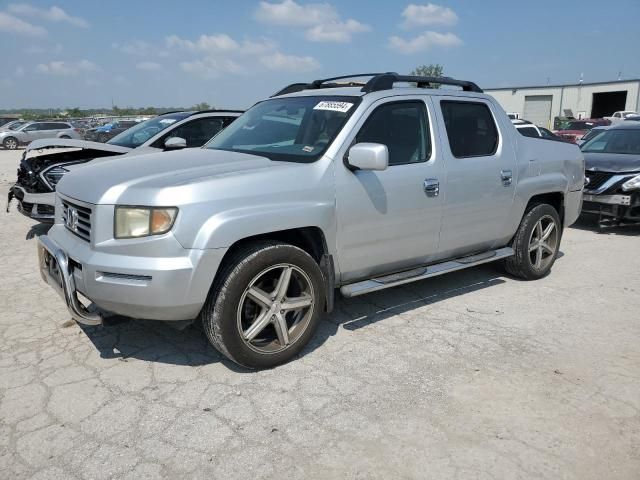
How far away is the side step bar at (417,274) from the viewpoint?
3865 mm

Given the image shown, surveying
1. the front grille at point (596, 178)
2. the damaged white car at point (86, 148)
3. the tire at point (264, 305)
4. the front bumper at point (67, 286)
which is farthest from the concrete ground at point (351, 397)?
the front grille at point (596, 178)

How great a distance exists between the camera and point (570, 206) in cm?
572

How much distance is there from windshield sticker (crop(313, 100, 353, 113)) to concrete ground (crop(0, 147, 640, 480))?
5.56 ft

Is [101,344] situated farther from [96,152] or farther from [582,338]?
[96,152]

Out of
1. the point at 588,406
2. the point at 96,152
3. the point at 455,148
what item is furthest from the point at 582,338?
the point at 96,152

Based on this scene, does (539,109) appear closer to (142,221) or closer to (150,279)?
(142,221)

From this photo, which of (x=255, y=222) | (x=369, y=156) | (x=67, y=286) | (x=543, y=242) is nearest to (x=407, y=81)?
(x=369, y=156)

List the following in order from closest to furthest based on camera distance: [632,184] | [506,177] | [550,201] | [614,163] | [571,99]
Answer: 1. [506,177]
2. [550,201]
3. [632,184]
4. [614,163]
5. [571,99]

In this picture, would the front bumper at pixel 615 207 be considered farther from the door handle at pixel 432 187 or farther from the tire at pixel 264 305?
the tire at pixel 264 305

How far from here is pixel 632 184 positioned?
7527 millimetres

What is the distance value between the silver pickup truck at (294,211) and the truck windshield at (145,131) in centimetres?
355

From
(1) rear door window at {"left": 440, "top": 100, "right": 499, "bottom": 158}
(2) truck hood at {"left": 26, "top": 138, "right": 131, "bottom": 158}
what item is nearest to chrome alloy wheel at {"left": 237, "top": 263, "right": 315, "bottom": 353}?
(1) rear door window at {"left": 440, "top": 100, "right": 499, "bottom": 158}

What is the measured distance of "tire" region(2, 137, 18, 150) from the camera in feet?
94.9

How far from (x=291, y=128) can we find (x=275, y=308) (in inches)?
58.5
